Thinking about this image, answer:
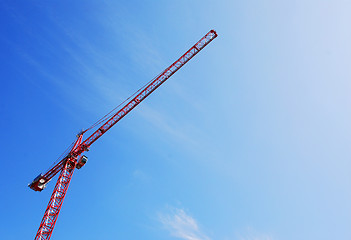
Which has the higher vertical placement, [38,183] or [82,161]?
[82,161]

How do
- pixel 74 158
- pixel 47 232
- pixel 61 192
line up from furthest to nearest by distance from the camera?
pixel 74 158 → pixel 61 192 → pixel 47 232

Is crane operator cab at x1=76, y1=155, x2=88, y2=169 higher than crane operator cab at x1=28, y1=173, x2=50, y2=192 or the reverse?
higher

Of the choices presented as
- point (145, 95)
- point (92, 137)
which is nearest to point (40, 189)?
point (92, 137)

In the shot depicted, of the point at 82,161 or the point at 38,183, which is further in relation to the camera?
the point at 82,161

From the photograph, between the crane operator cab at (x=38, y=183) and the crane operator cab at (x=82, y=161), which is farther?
the crane operator cab at (x=82, y=161)

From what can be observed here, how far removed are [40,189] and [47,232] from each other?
9.79 metres

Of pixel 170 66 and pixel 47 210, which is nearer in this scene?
pixel 47 210

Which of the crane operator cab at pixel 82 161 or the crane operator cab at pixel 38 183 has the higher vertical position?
the crane operator cab at pixel 82 161

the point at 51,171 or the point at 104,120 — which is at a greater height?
the point at 104,120

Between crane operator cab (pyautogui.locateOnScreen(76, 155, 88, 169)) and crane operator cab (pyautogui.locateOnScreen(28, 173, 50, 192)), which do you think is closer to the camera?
crane operator cab (pyautogui.locateOnScreen(28, 173, 50, 192))

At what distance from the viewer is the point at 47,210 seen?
44.0m

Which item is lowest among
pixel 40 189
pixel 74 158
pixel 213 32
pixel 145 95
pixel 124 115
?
pixel 40 189

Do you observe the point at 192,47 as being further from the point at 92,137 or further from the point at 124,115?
the point at 92,137

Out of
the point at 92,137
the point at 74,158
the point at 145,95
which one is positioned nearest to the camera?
the point at 74,158
